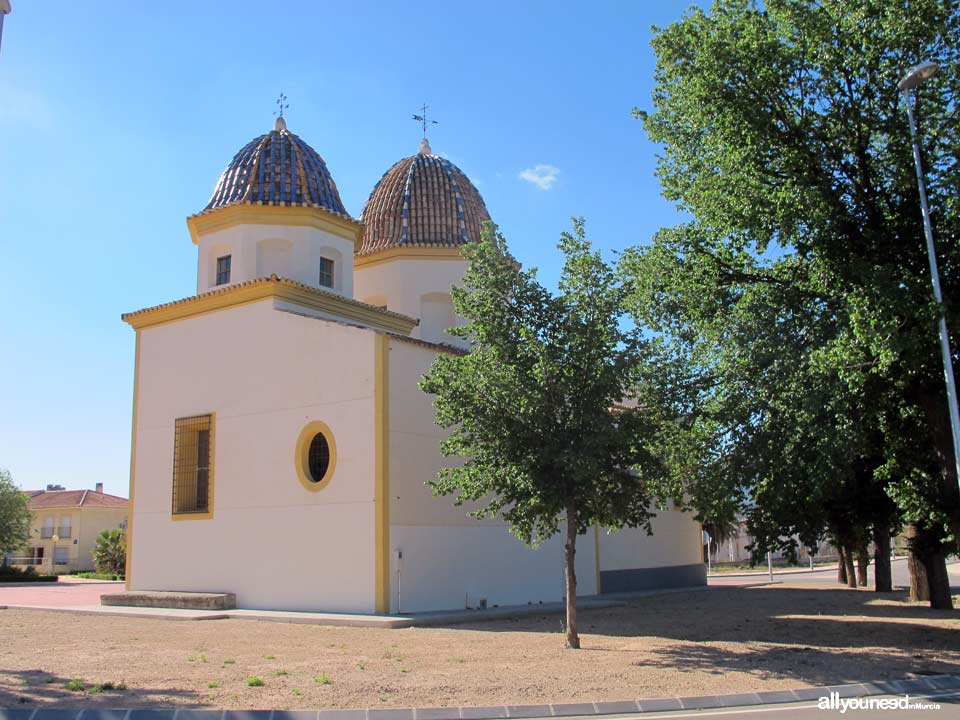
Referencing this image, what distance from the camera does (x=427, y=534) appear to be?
19172mm

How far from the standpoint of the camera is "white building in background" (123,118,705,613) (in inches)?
739

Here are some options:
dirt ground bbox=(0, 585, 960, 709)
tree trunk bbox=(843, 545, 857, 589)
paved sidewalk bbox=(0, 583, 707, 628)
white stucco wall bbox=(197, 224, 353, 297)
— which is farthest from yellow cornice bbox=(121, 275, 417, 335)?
tree trunk bbox=(843, 545, 857, 589)

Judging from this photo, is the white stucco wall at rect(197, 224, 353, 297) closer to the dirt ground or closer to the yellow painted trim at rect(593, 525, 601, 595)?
the dirt ground

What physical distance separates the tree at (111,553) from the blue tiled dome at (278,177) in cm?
2488

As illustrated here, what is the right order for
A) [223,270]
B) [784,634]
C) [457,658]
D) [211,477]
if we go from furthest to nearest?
[223,270], [211,477], [784,634], [457,658]

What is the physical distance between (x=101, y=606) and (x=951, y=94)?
68.8 feet

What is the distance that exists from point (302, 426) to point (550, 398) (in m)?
8.12

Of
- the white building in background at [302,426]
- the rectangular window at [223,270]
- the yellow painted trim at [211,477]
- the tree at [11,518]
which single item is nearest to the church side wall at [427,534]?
the white building in background at [302,426]

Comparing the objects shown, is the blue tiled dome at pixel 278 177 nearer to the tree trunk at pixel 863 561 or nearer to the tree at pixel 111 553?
the tree trunk at pixel 863 561

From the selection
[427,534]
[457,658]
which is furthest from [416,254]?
[457,658]

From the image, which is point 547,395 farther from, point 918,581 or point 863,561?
point 863,561

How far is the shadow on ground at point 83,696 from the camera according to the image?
28.7 feet

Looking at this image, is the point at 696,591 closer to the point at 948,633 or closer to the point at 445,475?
the point at 948,633

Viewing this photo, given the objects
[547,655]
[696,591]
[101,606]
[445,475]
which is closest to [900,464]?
[547,655]
